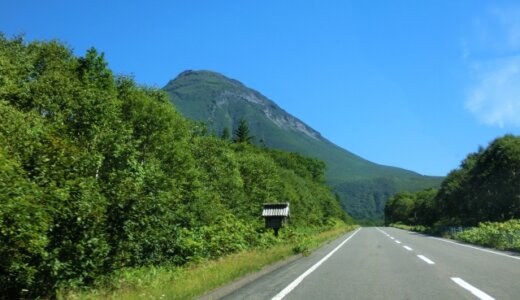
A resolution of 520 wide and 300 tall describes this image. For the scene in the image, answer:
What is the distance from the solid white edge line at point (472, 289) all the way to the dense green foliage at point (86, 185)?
7.47 m

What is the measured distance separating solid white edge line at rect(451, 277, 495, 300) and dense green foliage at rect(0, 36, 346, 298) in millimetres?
7472

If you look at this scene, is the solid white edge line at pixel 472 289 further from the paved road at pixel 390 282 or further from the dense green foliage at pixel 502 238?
the dense green foliage at pixel 502 238

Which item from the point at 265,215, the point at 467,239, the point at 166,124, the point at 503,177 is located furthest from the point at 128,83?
the point at 503,177

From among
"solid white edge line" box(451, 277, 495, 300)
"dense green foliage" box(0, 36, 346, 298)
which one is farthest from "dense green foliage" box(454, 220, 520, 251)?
"solid white edge line" box(451, 277, 495, 300)

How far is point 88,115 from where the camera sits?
2316 cm

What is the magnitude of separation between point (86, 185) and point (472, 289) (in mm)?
8340

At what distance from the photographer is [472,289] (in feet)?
31.9

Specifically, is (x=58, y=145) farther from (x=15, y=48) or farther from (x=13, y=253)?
(x=15, y=48)

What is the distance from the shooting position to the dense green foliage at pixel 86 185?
895 cm

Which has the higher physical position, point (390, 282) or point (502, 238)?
point (502, 238)

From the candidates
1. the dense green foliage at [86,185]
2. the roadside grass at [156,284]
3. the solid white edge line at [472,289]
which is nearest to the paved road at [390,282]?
the solid white edge line at [472,289]

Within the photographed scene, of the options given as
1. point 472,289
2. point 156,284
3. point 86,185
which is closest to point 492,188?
point 472,289

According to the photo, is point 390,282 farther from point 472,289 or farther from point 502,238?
point 502,238

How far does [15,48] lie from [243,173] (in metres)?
24.3
